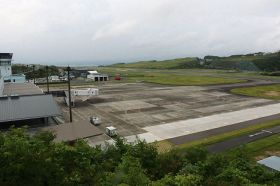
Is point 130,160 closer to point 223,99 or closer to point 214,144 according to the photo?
point 214,144

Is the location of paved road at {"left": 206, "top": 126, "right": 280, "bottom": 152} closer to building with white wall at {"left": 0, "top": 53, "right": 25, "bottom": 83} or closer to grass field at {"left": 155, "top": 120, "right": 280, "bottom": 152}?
grass field at {"left": 155, "top": 120, "right": 280, "bottom": 152}

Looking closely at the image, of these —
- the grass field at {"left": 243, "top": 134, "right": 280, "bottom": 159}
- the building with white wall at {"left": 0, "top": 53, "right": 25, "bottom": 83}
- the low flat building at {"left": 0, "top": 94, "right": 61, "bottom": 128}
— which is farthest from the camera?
the building with white wall at {"left": 0, "top": 53, "right": 25, "bottom": 83}

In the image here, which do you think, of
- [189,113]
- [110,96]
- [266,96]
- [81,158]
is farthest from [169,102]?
[81,158]

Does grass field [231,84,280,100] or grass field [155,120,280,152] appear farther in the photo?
grass field [231,84,280,100]

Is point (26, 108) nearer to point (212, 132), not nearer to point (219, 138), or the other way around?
point (212, 132)

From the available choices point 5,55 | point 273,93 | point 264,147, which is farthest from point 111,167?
point 5,55

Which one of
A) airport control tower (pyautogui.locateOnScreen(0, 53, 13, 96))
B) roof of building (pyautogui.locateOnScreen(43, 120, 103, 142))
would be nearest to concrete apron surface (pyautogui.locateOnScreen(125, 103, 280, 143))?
roof of building (pyautogui.locateOnScreen(43, 120, 103, 142))

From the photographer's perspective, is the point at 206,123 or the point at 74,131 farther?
the point at 206,123
